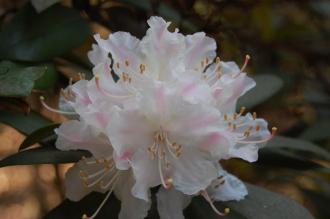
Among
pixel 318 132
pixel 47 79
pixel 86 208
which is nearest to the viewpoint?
pixel 86 208

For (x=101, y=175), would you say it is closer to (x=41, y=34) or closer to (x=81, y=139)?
(x=81, y=139)

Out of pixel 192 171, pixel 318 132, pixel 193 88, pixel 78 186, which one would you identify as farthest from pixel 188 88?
pixel 318 132

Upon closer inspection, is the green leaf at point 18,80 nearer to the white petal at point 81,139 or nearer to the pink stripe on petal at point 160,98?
the white petal at point 81,139

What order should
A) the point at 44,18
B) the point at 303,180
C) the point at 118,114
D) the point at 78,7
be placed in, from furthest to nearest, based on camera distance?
A: the point at 303,180 < the point at 78,7 < the point at 44,18 < the point at 118,114

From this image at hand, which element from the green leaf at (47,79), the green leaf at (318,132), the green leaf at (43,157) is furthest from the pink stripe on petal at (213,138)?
the green leaf at (318,132)

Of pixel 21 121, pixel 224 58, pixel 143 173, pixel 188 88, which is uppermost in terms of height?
pixel 188 88

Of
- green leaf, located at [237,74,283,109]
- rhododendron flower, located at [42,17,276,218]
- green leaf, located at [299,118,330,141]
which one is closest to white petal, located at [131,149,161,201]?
rhododendron flower, located at [42,17,276,218]

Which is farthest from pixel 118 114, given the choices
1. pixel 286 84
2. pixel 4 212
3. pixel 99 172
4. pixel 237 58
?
pixel 286 84

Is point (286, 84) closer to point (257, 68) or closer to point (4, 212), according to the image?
point (257, 68)
